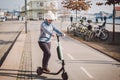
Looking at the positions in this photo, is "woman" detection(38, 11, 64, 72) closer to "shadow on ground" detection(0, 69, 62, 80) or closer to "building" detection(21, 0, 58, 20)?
"shadow on ground" detection(0, 69, 62, 80)

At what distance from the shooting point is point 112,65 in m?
12.0

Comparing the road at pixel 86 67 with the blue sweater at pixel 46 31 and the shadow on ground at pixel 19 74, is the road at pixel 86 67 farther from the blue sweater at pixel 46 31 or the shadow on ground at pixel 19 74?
the blue sweater at pixel 46 31

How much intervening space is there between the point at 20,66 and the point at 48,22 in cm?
285

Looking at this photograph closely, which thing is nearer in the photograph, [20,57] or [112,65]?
[112,65]

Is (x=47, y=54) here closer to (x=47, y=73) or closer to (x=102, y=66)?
(x=47, y=73)

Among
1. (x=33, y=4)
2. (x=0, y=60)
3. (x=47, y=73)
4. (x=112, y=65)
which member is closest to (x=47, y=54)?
(x=47, y=73)

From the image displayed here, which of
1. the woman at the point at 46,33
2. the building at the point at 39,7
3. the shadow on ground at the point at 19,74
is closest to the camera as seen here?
the woman at the point at 46,33

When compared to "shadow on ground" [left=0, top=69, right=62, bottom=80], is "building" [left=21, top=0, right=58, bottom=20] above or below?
above

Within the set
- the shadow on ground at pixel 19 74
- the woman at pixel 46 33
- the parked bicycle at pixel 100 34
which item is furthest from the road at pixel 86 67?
the parked bicycle at pixel 100 34

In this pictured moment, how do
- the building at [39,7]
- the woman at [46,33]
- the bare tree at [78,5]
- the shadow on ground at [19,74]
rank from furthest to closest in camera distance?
the building at [39,7], the bare tree at [78,5], the shadow on ground at [19,74], the woman at [46,33]

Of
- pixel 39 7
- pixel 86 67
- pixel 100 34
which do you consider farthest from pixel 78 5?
pixel 39 7

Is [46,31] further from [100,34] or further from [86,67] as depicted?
[100,34]

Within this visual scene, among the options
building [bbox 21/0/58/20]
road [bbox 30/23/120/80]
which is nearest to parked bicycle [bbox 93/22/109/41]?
road [bbox 30/23/120/80]

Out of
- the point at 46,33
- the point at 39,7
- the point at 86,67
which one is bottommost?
the point at 86,67
